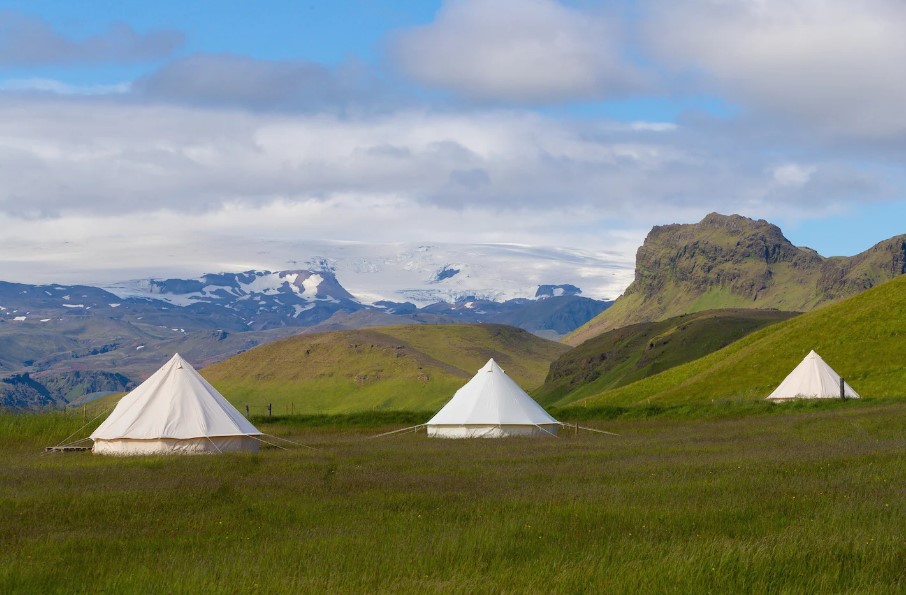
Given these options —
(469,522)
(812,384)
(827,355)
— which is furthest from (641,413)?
(469,522)

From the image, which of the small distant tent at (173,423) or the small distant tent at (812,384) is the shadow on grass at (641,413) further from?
the small distant tent at (173,423)

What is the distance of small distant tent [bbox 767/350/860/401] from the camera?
6488 cm

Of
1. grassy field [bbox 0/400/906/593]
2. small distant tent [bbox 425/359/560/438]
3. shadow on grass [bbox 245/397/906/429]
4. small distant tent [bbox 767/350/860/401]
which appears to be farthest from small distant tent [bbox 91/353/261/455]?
small distant tent [bbox 767/350/860/401]

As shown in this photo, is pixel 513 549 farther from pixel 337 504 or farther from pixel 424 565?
pixel 337 504

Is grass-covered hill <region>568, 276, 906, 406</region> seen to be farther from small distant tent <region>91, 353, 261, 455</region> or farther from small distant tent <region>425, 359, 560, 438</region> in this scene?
small distant tent <region>91, 353, 261, 455</region>

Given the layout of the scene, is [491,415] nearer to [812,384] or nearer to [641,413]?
[641,413]

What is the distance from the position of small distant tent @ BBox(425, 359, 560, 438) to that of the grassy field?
15660 mm

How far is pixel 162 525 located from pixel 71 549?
266cm

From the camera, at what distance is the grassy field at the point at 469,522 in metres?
14.1

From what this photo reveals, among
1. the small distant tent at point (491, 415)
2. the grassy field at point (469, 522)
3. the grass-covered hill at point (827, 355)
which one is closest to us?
the grassy field at point (469, 522)

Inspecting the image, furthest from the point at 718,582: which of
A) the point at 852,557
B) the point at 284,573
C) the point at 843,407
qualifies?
the point at 843,407

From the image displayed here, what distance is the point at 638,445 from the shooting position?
1480 inches

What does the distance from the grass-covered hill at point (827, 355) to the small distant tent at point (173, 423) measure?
3921 cm

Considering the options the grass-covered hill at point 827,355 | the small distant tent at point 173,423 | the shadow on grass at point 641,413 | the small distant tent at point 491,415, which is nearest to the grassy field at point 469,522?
the small distant tent at point 173,423
